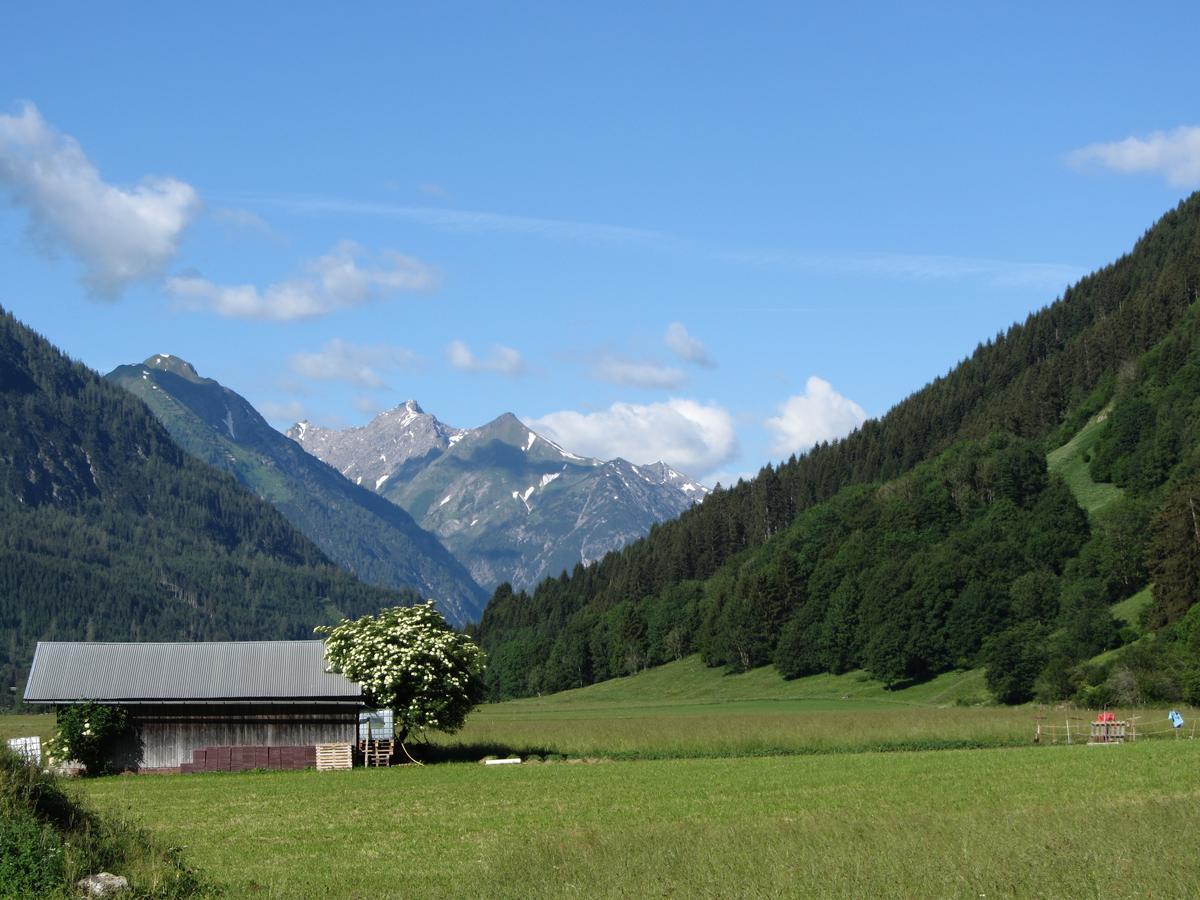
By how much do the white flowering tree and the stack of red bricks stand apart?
3.92 meters

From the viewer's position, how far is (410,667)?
6134 centimetres

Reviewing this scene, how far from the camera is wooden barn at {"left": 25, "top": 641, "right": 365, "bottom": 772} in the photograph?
5931 cm

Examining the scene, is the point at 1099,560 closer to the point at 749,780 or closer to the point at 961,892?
the point at 749,780

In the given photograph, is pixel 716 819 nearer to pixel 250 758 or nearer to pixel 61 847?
pixel 61 847

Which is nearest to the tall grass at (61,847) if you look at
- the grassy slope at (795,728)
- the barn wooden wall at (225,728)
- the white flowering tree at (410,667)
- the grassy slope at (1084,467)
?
the white flowering tree at (410,667)

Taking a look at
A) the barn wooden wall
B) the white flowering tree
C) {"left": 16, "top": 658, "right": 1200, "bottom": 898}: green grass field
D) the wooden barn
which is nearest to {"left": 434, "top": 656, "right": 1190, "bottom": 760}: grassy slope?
{"left": 16, "top": 658, "right": 1200, "bottom": 898}: green grass field

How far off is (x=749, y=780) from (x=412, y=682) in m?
21.9

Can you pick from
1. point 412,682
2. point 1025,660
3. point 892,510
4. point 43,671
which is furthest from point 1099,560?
point 43,671

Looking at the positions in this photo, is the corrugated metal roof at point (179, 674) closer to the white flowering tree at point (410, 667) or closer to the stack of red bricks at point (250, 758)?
the white flowering tree at point (410, 667)

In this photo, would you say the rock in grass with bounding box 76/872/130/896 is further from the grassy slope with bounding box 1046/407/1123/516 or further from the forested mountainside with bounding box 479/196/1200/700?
the grassy slope with bounding box 1046/407/1123/516

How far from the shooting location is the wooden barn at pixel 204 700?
59.3 meters

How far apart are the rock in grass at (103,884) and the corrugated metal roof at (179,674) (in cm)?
3952

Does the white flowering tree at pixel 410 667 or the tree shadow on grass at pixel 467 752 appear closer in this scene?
the white flowering tree at pixel 410 667

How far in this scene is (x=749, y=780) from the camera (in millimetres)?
44656
